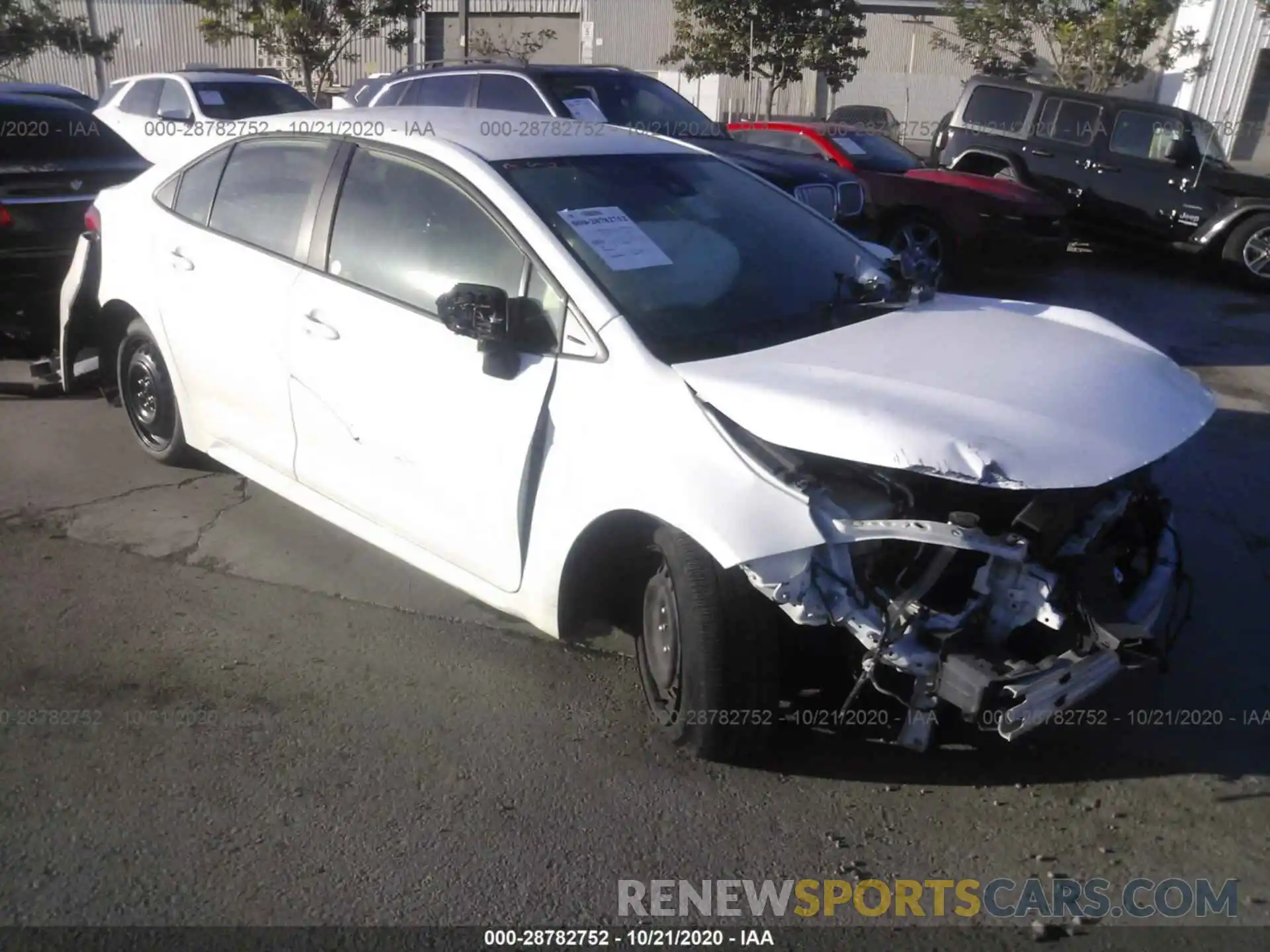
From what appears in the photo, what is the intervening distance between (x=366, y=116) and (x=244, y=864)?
2.99 m

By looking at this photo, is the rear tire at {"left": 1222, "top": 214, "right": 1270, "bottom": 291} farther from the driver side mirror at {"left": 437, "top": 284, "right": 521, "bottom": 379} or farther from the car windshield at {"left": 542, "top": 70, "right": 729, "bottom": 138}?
the driver side mirror at {"left": 437, "top": 284, "right": 521, "bottom": 379}

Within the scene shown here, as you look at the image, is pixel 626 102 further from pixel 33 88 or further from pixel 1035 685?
pixel 33 88

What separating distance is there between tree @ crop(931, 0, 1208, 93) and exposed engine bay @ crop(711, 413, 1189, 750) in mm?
18564

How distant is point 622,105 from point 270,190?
5381 mm

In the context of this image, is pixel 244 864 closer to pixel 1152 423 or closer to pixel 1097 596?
pixel 1097 596

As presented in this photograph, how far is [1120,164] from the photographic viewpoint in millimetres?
11578

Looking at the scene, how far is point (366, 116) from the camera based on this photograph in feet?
15.0

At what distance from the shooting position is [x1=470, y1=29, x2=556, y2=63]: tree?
32438 millimetres

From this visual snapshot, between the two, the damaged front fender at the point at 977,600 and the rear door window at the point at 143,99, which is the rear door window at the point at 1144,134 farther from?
the rear door window at the point at 143,99

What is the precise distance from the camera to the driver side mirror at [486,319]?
134 inches

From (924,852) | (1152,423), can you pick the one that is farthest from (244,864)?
(1152,423)

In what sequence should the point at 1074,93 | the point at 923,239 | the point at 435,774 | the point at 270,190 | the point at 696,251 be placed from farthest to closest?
the point at 1074,93 → the point at 923,239 → the point at 270,190 → the point at 696,251 → the point at 435,774

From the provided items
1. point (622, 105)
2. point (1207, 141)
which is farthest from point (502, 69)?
point (1207, 141)

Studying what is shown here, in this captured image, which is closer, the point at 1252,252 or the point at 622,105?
the point at 622,105
